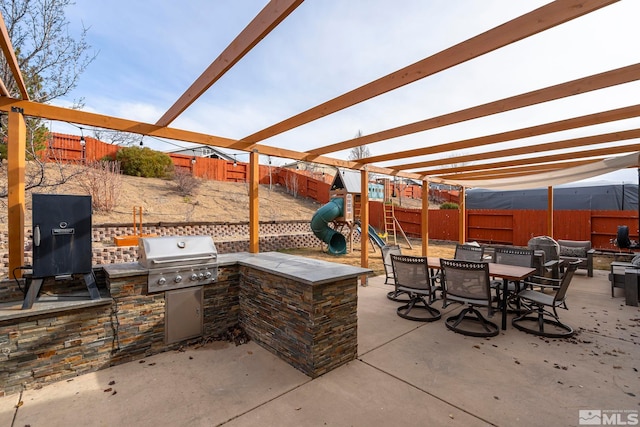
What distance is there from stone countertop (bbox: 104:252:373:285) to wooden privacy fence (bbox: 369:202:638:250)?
38.8 ft

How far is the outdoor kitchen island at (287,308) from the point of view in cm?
277

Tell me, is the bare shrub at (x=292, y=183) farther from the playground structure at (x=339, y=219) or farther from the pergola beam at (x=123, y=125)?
the pergola beam at (x=123, y=125)

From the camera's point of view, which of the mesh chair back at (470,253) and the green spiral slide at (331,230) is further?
the green spiral slide at (331,230)

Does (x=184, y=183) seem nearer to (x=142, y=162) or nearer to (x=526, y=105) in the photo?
(x=142, y=162)

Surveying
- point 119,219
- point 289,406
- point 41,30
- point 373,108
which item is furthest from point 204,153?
point 289,406

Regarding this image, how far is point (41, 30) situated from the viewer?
3.97 meters

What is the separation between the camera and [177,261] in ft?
10.5

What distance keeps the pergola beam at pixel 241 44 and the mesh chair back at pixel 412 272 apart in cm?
334

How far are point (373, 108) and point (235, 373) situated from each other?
359cm

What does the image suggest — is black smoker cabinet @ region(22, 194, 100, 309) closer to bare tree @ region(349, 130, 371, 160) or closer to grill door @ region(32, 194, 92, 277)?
grill door @ region(32, 194, 92, 277)

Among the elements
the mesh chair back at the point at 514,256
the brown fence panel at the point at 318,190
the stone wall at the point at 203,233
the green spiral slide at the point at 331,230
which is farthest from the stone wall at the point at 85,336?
the brown fence panel at the point at 318,190

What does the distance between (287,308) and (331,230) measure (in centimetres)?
833

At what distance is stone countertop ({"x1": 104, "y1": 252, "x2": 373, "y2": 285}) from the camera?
2.85 metres

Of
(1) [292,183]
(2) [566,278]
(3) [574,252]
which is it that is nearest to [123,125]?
(2) [566,278]
